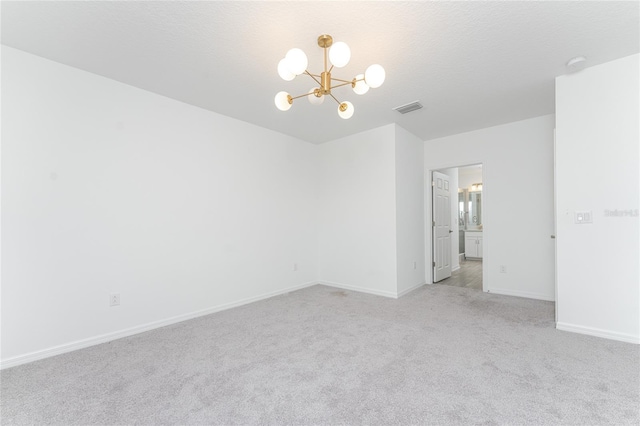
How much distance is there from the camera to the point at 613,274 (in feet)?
8.49

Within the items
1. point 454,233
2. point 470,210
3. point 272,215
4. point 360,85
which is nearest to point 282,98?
point 360,85

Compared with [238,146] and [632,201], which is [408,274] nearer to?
[632,201]

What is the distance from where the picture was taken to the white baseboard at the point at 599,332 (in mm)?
2512

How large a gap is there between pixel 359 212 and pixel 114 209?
3.21m

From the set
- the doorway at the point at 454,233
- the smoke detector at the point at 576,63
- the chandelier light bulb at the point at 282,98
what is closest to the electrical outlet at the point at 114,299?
the chandelier light bulb at the point at 282,98

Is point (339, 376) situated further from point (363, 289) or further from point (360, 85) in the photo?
point (363, 289)

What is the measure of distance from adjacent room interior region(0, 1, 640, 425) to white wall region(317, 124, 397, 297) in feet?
0.20

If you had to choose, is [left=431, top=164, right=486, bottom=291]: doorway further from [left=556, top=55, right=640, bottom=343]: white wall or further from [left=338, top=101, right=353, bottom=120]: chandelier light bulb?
[left=338, top=101, right=353, bottom=120]: chandelier light bulb

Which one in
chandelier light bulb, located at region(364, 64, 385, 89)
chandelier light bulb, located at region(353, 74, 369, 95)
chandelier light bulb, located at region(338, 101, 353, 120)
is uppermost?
chandelier light bulb, located at region(353, 74, 369, 95)

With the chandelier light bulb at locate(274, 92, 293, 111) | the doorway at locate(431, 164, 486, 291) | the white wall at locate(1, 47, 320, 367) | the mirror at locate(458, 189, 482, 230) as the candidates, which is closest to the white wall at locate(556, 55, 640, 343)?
the doorway at locate(431, 164, 486, 291)

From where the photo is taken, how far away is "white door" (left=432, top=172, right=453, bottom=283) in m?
5.05

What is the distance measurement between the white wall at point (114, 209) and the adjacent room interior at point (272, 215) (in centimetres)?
2

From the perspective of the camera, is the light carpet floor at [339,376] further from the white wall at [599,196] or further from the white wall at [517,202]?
the white wall at [517,202]

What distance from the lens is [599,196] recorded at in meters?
Result: 2.64
